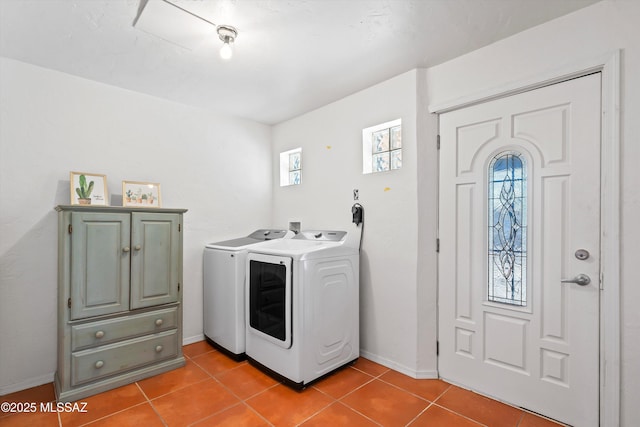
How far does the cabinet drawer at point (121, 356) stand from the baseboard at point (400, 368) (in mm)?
1663

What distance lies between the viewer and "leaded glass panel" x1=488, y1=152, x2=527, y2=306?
200 centimetres

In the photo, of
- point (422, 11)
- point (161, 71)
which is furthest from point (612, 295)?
point (161, 71)

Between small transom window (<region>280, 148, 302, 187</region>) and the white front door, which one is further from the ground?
small transom window (<region>280, 148, 302, 187</region>)

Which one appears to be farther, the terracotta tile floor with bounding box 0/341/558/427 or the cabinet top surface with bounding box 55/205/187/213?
the cabinet top surface with bounding box 55/205/187/213

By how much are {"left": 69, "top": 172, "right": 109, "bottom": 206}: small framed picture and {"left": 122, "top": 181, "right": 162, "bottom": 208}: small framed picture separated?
142 millimetres

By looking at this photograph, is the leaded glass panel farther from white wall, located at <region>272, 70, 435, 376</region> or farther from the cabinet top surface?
the cabinet top surface

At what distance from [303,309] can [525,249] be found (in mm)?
1533

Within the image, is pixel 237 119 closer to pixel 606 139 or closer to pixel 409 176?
pixel 409 176

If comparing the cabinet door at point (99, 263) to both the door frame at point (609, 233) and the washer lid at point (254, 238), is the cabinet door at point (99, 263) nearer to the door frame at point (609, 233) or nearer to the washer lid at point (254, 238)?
the washer lid at point (254, 238)

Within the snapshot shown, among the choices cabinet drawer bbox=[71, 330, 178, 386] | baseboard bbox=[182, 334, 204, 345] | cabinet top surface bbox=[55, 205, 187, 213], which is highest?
cabinet top surface bbox=[55, 205, 187, 213]

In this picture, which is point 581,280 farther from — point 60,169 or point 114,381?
point 60,169

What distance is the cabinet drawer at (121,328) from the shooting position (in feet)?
7.13

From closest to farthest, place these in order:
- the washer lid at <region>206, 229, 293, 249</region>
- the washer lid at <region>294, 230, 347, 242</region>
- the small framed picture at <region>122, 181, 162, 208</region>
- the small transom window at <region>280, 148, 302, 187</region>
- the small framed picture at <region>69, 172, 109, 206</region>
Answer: the small framed picture at <region>69, 172, 109, 206</region> → the small framed picture at <region>122, 181, 162, 208</region> → the washer lid at <region>294, 230, 347, 242</region> → the washer lid at <region>206, 229, 293, 249</region> → the small transom window at <region>280, 148, 302, 187</region>

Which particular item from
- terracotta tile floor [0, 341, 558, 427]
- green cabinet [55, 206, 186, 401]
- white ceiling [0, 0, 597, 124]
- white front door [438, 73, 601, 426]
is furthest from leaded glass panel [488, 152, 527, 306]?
green cabinet [55, 206, 186, 401]
